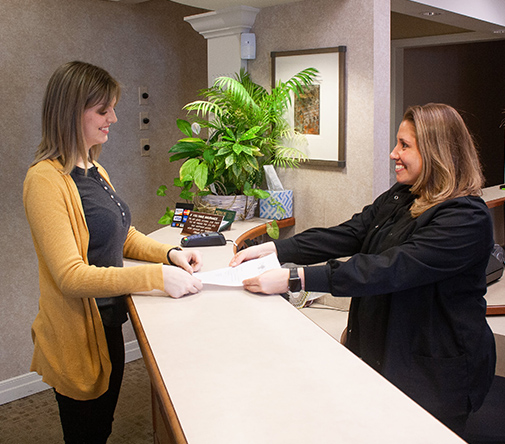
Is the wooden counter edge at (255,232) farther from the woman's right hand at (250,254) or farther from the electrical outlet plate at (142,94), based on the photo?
the electrical outlet plate at (142,94)

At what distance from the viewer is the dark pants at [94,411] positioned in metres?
1.76

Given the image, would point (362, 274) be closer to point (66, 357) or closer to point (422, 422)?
point (422, 422)

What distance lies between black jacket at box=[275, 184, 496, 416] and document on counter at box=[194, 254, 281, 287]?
0.17 m

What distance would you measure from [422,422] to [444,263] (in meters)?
0.73

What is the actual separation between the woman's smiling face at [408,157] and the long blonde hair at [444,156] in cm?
4

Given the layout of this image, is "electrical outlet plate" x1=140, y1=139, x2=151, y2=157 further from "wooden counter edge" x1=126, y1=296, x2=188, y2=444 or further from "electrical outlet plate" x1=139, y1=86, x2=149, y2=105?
"wooden counter edge" x1=126, y1=296, x2=188, y2=444

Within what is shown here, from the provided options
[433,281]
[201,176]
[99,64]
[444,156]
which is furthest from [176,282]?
[99,64]

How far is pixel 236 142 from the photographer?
295 centimetres

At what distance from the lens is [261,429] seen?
96 centimetres

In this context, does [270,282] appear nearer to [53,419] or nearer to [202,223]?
[202,223]

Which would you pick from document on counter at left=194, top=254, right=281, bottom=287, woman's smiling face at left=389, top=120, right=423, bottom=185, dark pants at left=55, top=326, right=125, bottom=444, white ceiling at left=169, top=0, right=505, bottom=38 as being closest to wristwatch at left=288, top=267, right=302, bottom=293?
document on counter at left=194, top=254, right=281, bottom=287

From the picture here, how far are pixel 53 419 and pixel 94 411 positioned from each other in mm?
1685

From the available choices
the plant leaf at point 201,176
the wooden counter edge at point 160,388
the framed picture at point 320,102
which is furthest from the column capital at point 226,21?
the wooden counter edge at point 160,388

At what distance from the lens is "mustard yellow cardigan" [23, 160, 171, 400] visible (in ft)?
5.13
